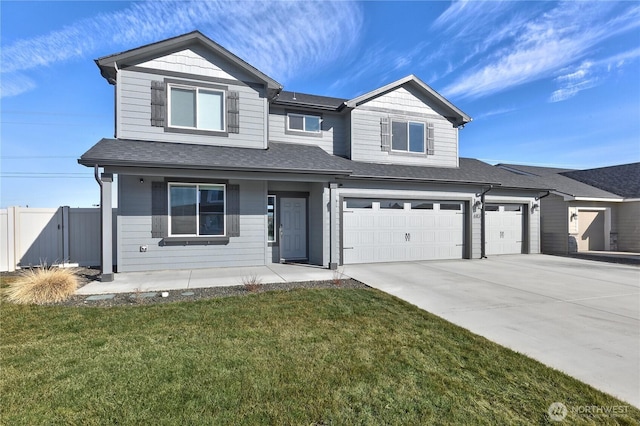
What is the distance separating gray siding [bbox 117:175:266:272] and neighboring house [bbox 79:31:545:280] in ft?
0.10

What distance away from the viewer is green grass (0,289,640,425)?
2500 mm

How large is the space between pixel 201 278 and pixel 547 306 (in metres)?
7.62

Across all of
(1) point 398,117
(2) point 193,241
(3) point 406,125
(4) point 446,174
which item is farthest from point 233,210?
(4) point 446,174

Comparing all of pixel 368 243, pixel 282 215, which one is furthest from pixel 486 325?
pixel 282 215

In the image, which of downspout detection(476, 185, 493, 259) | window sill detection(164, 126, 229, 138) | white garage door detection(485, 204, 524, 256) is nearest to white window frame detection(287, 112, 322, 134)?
window sill detection(164, 126, 229, 138)

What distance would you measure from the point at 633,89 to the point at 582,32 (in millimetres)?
3463

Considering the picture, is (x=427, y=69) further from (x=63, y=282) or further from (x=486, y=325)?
(x=63, y=282)

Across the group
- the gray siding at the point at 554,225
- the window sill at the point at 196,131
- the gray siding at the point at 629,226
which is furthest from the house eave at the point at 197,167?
the gray siding at the point at 629,226

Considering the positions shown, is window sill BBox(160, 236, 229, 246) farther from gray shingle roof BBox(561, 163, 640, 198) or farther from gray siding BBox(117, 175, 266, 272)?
gray shingle roof BBox(561, 163, 640, 198)

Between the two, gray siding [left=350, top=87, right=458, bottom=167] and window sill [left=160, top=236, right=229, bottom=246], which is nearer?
window sill [left=160, top=236, right=229, bottom=246]

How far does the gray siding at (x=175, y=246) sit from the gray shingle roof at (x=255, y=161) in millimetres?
954

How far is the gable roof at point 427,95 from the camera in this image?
11.6 metres

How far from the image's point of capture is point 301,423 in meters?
2.37

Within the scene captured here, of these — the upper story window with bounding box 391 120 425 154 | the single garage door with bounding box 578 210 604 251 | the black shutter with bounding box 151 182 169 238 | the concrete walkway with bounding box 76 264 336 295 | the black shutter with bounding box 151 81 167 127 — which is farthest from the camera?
the single garage door with bounding box 578 210 604 251
